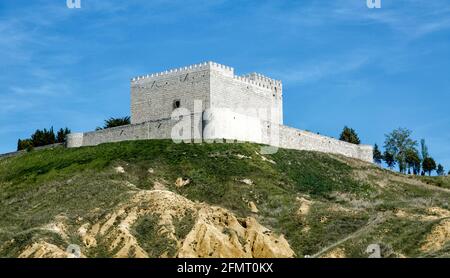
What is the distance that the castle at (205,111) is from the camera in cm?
7500

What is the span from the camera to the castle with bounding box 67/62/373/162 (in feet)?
246

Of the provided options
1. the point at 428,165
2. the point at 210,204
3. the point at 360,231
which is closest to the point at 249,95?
the point at 210,204

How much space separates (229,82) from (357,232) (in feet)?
96.0

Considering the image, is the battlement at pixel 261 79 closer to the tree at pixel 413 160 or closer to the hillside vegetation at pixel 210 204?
the hillside vegetation at pixel 210 204

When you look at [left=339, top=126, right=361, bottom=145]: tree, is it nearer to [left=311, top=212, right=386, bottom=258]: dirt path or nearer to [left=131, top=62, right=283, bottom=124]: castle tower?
[left=131, top=62, right=283, bottom=124]: castle tower

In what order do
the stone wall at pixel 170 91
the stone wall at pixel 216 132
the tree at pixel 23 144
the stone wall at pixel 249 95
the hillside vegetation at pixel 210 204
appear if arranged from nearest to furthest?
the hillside vegetation at pixel 210 204, the stone wall at pixel 216 132, the stone wall at pixel 170 91, the stone wall at pixel 249 95, the tree at pixel 23 144

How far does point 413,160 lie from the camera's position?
103 meters

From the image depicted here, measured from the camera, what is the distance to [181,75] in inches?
3108

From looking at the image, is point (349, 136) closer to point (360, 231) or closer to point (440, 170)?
point (440, 170)

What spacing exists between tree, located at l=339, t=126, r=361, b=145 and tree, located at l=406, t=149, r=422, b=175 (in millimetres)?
6329

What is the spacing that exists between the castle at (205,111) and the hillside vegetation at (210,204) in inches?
77.3

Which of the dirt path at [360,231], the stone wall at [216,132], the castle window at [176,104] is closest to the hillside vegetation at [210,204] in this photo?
the dirt path at [360,231]

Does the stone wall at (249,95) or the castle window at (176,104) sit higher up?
the stone wall at (249,95)
